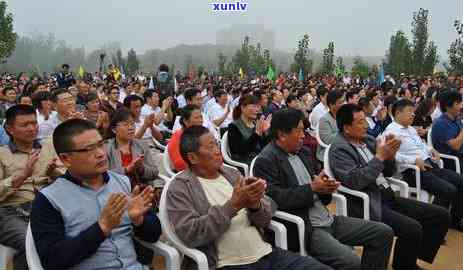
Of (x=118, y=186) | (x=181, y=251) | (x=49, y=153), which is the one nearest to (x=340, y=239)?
(x=181, y=251)

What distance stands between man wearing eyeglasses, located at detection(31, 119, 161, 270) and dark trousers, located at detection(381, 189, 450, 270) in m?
2.02

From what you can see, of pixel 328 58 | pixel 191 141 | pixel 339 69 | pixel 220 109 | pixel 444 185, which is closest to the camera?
pixel 191 141

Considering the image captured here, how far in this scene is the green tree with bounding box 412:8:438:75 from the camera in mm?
26344

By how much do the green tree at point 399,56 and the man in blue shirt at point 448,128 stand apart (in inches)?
926

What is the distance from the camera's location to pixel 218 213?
7.85 feet

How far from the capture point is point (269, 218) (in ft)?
8.82

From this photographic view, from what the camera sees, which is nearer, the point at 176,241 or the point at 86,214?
the point at 86,214

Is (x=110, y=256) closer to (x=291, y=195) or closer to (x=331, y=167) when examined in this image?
(x=291, y=195)

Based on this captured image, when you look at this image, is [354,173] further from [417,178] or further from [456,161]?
[456,161]

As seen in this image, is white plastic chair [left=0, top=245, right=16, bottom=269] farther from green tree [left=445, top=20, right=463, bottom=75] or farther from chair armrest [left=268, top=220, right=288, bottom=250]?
green tree [left=445, top=20, right=463, bottom=75]

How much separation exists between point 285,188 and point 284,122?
46cm

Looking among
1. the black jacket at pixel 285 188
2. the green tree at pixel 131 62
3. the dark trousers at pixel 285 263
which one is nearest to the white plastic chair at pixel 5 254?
the dark trousers at pixel 285 263

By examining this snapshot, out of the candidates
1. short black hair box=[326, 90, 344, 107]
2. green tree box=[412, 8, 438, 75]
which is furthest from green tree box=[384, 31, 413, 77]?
short black hair box=[326, 90, 344, 107]

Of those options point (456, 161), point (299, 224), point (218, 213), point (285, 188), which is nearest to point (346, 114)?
point (285, 188)
